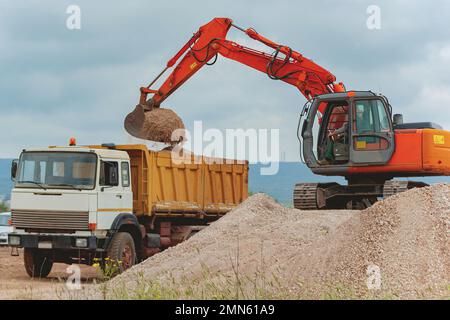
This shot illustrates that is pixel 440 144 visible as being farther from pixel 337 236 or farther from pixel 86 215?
pixel 86 215

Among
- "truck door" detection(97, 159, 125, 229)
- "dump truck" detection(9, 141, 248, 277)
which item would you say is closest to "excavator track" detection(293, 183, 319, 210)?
"dump truck" detection(9, 141, 248, 277)

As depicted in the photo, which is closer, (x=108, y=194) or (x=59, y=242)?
(x=59, y=242)

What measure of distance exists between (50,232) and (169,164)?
3.87 meters

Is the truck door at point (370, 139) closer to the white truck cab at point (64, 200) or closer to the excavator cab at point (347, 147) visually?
the excavator cab at point (347, 147)

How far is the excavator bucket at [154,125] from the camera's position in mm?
20438

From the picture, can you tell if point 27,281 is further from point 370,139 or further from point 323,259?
point 370,139

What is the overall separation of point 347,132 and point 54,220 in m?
6.81

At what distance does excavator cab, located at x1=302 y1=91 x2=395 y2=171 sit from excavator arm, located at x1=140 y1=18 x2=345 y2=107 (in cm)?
148

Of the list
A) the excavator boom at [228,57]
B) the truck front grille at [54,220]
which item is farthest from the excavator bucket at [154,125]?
the truck front grille at [54,220]

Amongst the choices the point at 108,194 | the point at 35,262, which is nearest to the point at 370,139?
the point at 108,194

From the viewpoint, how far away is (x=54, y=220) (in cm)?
1661

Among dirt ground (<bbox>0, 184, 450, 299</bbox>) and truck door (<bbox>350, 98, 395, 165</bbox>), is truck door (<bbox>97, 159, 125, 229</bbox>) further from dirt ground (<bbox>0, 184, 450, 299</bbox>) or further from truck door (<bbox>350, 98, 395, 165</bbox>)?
truck door (<bbox>350, 98, 395, 165</bbox>)

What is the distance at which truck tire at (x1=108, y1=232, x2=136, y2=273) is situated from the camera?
16984mm
